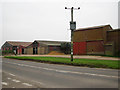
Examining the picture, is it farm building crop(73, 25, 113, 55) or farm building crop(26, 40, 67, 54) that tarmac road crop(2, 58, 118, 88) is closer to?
farm building crop(73, 25, 113, 55)

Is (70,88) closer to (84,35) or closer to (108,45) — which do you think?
(108,45)

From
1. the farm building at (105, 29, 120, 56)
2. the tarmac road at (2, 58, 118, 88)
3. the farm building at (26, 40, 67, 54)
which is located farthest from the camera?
the farm building at (26, 40, 67, 54)

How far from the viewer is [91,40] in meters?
42.3

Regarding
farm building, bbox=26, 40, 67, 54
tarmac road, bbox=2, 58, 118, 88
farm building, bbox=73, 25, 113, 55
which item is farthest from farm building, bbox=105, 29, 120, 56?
tarmac road, bbox=2, 58, 118, 88

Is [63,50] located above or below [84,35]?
below

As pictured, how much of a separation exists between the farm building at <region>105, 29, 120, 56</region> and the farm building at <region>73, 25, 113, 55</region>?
119 centimetres

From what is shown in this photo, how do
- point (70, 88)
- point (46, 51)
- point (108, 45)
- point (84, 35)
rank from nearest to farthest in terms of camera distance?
point (70, 88)
point (108, 45)
point (84, 35)
point (46, 51)

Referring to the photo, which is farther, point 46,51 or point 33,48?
point 33,48

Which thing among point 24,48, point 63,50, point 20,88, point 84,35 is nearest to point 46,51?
point 63,50

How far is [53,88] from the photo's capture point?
6852 mm

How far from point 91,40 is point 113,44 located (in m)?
6.47

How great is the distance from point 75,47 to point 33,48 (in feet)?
71.2

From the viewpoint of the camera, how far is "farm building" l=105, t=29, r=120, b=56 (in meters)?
37.3

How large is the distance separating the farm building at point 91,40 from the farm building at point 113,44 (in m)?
1.19
